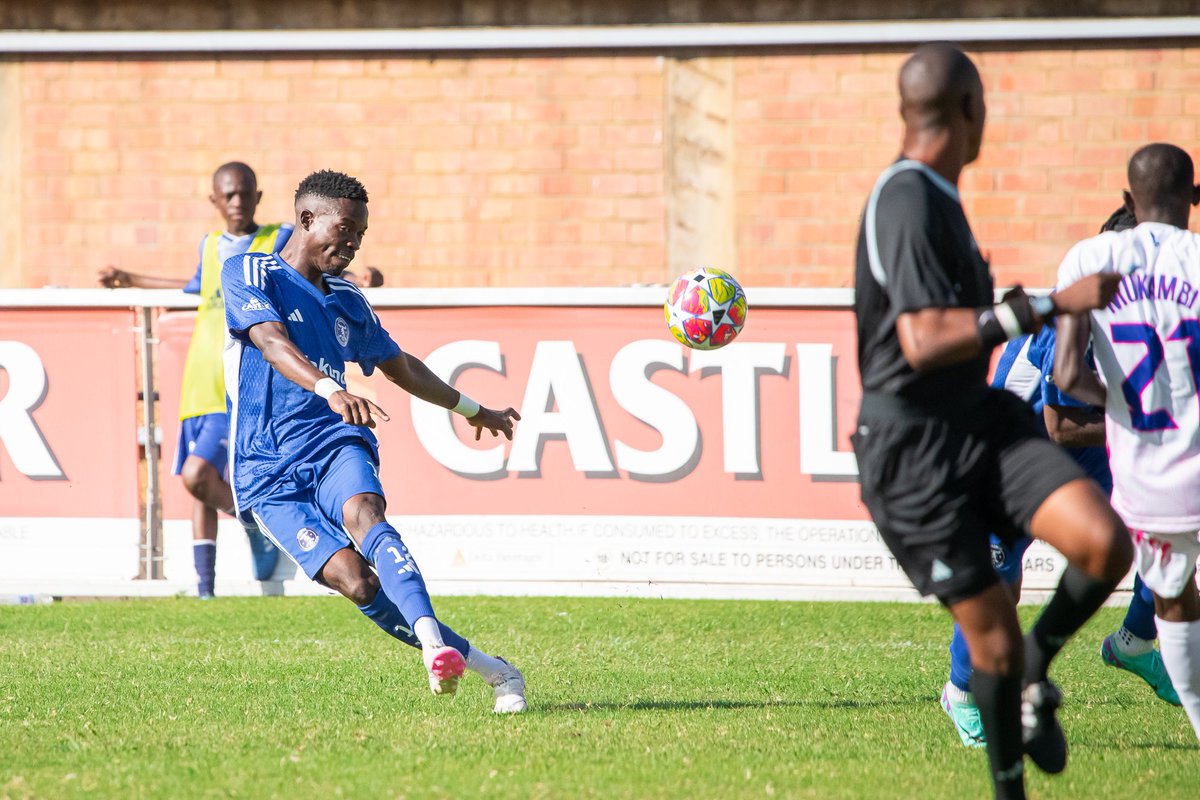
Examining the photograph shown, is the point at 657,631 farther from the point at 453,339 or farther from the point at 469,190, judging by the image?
the point at 469,190

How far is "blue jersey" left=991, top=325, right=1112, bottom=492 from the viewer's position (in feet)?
20.4

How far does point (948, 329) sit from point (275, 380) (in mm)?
3126

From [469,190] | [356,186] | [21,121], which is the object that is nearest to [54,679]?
[356,186]

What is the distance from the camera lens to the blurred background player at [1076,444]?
239 inches

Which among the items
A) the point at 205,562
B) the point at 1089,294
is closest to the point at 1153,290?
the point at 1089,294

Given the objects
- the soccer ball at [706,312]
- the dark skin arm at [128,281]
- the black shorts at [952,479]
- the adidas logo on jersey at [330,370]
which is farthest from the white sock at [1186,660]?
the dark skin arm at [128,281]

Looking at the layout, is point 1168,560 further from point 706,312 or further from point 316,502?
point 706,312

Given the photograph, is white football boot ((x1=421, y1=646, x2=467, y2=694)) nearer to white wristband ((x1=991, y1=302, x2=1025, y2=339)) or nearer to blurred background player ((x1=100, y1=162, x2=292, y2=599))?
white wristband ((x1=991, y1=302, x2=1025, y2=339))

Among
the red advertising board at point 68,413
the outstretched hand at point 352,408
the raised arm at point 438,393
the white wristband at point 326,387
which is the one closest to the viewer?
the outstretched hand at point 352,408

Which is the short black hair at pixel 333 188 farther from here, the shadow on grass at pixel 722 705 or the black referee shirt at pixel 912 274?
the black referee shirt at pixel 912 274

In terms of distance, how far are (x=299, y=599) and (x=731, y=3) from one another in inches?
277

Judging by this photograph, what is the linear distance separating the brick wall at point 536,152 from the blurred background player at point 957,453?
958 cm

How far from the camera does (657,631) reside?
28.3ft

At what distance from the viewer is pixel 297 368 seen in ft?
18.9
